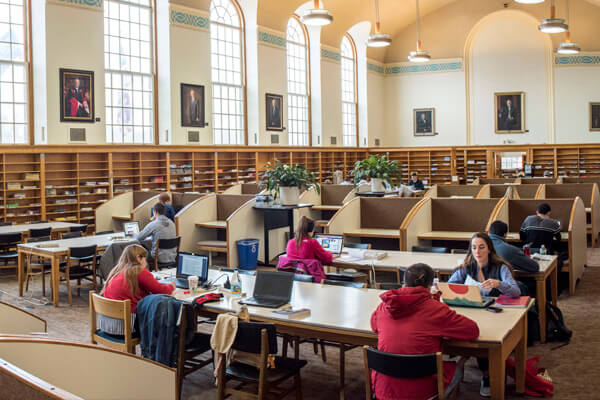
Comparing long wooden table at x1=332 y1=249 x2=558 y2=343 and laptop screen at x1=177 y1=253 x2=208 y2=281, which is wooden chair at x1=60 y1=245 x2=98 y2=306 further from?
long wooden table at x1=332 y1=249 x2=558 y2=343

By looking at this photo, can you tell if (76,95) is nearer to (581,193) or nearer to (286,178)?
(286,178)

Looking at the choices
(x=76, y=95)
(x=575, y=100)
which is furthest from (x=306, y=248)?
(x=575, y=100)

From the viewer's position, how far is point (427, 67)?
21.9 m

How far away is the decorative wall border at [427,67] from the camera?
843 inches

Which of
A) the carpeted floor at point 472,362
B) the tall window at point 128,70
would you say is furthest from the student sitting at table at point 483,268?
the tall window at point 128,70

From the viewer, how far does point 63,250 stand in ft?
22.4

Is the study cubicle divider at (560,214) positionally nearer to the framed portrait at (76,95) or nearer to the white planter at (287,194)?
the white planter at (287,194)

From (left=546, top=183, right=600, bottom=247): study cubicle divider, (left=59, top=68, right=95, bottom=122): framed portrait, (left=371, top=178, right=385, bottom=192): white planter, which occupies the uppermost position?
(left=59, top=68, right=95, bottom=122): framed portrait

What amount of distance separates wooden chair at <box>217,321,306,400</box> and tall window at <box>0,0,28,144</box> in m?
9.29

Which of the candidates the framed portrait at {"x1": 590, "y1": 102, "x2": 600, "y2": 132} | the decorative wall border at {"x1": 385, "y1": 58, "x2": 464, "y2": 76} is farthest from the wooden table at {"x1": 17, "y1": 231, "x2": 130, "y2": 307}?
the framed portrait at {"x1": 590, "y1": 102, "x2": 600, "y2": 132}

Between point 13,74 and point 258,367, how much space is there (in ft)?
32.9

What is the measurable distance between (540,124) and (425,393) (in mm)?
19467

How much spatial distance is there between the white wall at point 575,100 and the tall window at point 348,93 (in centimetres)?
713

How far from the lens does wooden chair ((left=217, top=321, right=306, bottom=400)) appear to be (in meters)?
3.38
